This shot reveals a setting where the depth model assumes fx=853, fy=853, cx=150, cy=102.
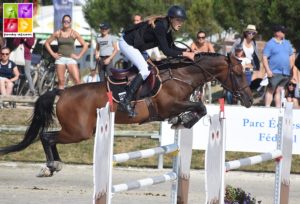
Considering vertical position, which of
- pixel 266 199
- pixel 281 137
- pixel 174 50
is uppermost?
pixel 174 50

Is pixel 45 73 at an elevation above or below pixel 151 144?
above

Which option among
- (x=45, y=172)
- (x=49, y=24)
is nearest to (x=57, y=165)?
(x=45, y=172)

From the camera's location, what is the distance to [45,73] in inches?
693

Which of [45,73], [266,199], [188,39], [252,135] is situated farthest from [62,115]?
[188,39]

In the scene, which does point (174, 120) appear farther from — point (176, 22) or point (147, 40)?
point (176, 22)

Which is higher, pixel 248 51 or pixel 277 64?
pixel 248 51

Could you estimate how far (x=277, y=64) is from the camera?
15180 millimetres

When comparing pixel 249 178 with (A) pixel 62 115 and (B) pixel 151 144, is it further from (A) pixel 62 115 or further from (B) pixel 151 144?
(A) pixel 62 115

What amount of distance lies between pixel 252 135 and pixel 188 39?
20239 millimetres

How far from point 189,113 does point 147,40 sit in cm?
106

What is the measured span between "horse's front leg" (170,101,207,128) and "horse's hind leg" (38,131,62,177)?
1.44m

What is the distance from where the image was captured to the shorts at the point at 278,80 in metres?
15.1

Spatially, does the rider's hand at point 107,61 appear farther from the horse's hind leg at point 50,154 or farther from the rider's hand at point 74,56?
the horse's hind leg at point 50,154

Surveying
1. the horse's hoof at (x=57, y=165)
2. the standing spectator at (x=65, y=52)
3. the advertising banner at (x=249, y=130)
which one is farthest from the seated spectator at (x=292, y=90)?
the horse's hoof at (x=57, y=165)
